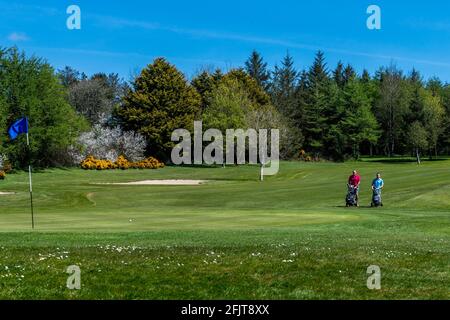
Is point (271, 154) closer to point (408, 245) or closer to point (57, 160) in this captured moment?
point (57, 160)

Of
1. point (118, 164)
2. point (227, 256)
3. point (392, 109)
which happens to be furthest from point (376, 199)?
point (392, 109)

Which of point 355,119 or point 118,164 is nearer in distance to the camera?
point 118,164

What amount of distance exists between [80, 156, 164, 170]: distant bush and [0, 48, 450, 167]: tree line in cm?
303

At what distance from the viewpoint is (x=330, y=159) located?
10106 centimetres

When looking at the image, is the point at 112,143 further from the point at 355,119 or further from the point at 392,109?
the point at 392,109

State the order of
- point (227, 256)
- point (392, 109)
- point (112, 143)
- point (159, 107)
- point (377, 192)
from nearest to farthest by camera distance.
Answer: point (227, 256) < point (377, 192) < point (112, 143) < point (159, 107) < point (392, 109)

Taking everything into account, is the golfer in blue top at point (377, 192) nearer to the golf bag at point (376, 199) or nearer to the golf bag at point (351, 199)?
the golf bag at point (376, 199)

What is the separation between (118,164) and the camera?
73250 mm

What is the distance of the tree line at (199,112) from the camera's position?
6731 centimetres

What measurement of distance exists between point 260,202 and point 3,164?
3790 centimetres

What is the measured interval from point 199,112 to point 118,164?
18.3 metres

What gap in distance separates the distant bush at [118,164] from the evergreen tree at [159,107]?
560 cm

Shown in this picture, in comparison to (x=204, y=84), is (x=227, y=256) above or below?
below
